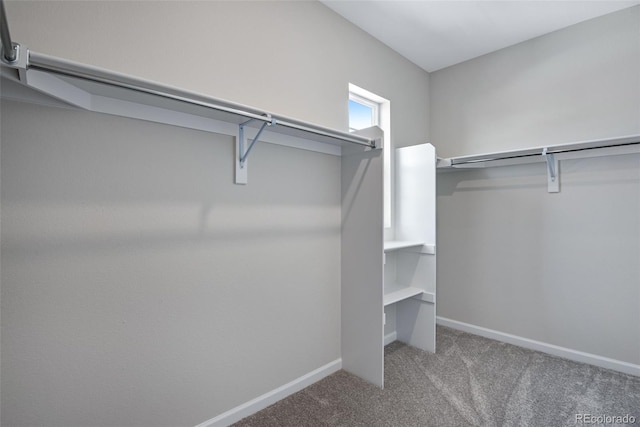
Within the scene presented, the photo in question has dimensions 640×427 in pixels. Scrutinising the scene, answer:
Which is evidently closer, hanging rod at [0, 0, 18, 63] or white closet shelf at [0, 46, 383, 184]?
hanging rod at [0, 0, 18, 63]

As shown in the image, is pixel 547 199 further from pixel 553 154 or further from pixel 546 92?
pixel 546 92

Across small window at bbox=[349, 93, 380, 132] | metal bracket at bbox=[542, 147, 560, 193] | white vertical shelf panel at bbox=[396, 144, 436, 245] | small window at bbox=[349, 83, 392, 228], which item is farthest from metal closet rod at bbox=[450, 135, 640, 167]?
small window at bbox=[349, 93, 380, 132]

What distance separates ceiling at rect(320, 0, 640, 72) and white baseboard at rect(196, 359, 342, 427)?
259 cm

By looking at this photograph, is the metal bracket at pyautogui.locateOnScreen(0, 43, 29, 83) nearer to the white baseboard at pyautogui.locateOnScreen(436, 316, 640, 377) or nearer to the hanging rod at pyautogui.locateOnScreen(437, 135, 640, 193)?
the hanging rod at pyautogui.locateOnScreen(437, 135, 640, 193)

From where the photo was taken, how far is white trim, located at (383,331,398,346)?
269 cm

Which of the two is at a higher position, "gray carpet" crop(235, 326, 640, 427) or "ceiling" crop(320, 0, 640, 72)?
"ceiling" crop(320, 0, 640, 72)

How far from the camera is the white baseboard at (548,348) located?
2.23 m

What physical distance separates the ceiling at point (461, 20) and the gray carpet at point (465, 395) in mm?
2651

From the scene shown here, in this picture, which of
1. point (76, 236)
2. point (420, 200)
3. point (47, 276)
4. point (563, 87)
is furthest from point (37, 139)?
point (563, 87)

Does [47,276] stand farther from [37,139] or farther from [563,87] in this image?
[563,87]

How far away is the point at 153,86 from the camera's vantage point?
3.83 ft

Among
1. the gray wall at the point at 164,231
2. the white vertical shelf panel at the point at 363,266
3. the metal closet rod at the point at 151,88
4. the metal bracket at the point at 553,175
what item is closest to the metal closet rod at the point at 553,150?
the metal bracket at the point at 553,175

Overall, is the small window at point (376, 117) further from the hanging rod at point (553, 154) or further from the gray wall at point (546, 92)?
the gray wall at point (546, 92)

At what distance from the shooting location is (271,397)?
184cm
